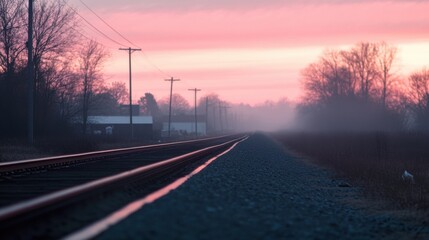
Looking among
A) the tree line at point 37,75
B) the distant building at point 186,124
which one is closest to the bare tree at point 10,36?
the tree line at point 37,75

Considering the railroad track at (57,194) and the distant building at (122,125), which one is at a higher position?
the distant building at (122,125)

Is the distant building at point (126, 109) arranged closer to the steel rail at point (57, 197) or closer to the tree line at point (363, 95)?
the tree line at point (363, 95)

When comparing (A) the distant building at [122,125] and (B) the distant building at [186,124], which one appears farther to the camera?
(B) the distant building at [186,124]

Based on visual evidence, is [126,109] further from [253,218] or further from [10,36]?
[253,218]

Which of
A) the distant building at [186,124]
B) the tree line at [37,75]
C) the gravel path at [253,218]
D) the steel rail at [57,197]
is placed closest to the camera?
the steel rail at [57,197]

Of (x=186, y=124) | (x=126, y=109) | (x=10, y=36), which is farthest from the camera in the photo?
(x=186, y=124)

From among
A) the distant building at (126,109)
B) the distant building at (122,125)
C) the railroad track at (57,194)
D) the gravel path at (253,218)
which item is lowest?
the gravel path at (253,218)

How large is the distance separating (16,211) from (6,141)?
32194 millimetres

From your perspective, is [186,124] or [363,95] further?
[186,124]

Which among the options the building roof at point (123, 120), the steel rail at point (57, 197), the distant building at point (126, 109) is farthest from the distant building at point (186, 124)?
the steel rail at point (57, 197)

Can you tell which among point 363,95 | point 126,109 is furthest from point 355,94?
point 126,109

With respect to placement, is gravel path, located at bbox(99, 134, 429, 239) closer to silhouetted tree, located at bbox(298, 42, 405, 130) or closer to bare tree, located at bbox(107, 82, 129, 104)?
silhouetted tree, located at bbox(298, 42, 405, 130)

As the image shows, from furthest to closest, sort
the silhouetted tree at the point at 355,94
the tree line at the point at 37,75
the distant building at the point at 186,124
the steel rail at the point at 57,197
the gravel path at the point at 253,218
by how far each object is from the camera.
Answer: the distant building at the point at 186,124 < the silhouetted tree at the point at 355,94 < the tree line at the point at 37,75 < the gravel path at the point at 253,218 < the steel rail at the point at 57,197

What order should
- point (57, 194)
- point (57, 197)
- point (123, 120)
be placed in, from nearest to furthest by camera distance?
point (57, 197) → point (57, 194) → point (123, 120)
